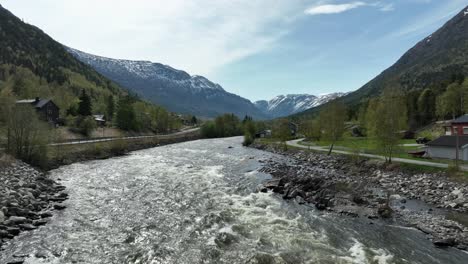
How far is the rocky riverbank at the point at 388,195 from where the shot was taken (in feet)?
77.7

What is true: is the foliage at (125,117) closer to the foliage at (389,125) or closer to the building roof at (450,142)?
the foliage at (389,125)

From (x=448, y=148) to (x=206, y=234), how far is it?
131ft

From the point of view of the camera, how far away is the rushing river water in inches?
733

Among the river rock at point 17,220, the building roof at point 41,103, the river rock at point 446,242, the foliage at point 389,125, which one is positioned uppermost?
the building roof at point 41,103

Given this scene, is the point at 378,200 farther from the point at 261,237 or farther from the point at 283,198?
the point at 261,237

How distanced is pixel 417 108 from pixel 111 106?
12590 centimetres

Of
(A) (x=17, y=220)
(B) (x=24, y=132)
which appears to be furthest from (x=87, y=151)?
(A) (x=17, y=220)

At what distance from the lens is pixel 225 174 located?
4572 centimetres

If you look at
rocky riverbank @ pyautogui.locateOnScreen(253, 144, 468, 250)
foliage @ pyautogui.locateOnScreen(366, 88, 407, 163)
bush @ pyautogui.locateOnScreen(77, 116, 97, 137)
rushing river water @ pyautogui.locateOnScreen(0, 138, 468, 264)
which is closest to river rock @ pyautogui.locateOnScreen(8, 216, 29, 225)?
rushing river water @ pyautogui.locateOnScreen(0, 138, 468, 264)

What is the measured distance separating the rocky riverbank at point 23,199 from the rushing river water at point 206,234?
1.04 metres

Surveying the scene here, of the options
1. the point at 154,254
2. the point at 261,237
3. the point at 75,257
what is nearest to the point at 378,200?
the point at 261,237

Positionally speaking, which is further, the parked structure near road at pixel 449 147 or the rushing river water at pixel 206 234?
the parked structure near road at pixel 449 147

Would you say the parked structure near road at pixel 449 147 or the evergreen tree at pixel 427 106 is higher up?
the evergreen tree at pixel 427 106

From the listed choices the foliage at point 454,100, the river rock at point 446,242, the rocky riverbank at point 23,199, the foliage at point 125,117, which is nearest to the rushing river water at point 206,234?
the river rock at point 446,242
